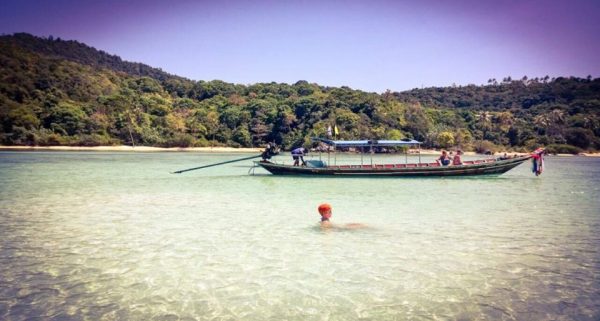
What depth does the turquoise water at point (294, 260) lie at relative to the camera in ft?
19.1

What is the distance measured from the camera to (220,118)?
9431 cm

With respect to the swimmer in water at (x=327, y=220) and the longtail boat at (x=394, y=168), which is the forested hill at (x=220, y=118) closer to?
the longtail boat at (x=394, y=168)

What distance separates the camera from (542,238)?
32.6 ft

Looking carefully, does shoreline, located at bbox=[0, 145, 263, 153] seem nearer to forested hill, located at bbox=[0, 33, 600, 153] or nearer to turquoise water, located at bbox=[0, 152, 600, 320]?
forested hill, located at bbox=[0, 33, 600, 153]

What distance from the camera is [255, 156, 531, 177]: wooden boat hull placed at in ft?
82.8

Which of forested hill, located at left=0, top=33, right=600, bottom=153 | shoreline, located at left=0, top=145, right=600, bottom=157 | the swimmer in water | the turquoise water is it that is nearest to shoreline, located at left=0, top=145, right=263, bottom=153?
shoreline, located at left=0, top=145, right=600, bottom=157

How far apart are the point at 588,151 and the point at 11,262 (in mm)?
97345

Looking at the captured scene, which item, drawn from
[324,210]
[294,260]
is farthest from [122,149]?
[294,260]

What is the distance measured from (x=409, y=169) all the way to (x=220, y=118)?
243 ft

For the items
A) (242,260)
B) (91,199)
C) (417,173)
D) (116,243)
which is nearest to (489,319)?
(242,260)

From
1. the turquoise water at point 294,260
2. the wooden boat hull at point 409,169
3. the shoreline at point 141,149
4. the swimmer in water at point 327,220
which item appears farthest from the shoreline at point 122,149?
the swimmer in water at point 327,220

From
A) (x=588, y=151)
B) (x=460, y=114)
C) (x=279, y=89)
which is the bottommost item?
(x=588, y=151)

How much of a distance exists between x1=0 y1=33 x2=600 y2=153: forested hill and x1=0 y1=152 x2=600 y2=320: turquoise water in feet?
213

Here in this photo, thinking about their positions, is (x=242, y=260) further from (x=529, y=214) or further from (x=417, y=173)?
(x=417, y=173)
